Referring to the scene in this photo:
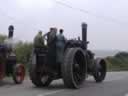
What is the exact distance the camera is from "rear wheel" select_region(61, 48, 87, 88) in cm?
1579

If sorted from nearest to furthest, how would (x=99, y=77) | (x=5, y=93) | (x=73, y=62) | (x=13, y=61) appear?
(x=5, y=93), (x=73, y=62), (x=13, y=61), (x=99, y=77)

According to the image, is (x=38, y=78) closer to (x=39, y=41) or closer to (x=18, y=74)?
(x=39, y=41)

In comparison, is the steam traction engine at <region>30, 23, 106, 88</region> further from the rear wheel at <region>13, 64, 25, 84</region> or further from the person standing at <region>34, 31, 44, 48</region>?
the rear wheel at <region>13, 64, 25, 84</region>

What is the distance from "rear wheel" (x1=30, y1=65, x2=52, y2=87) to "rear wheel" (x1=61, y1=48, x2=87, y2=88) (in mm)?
1175

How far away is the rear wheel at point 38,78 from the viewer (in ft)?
54.8

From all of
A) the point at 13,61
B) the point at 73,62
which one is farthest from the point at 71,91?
the point at 13,61

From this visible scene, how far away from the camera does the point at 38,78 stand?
55.5 ft

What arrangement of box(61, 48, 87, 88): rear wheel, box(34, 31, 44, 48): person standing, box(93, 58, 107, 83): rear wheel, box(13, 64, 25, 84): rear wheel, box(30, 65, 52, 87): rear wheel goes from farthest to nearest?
box(93, 58, 107, 83): rear wheel → box(13, 64, 25, 84): rear wheel → box(30, 65, 52, 87): rear wheel → box(34, 31, 44, 48): person standing → box(61, 48, 87, 88): rear wheel

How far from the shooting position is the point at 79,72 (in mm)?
16938

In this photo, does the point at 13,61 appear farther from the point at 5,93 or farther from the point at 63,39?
the point at 5,93

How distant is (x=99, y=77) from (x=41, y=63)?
163 inches

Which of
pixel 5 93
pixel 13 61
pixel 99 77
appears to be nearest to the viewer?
pixel 5 93

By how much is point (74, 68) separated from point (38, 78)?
4.89ft

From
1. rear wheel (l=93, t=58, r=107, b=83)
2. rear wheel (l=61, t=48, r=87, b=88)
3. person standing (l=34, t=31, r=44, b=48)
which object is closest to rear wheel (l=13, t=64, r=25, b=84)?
person standing (l=34, t=31, r=44, b=48)
